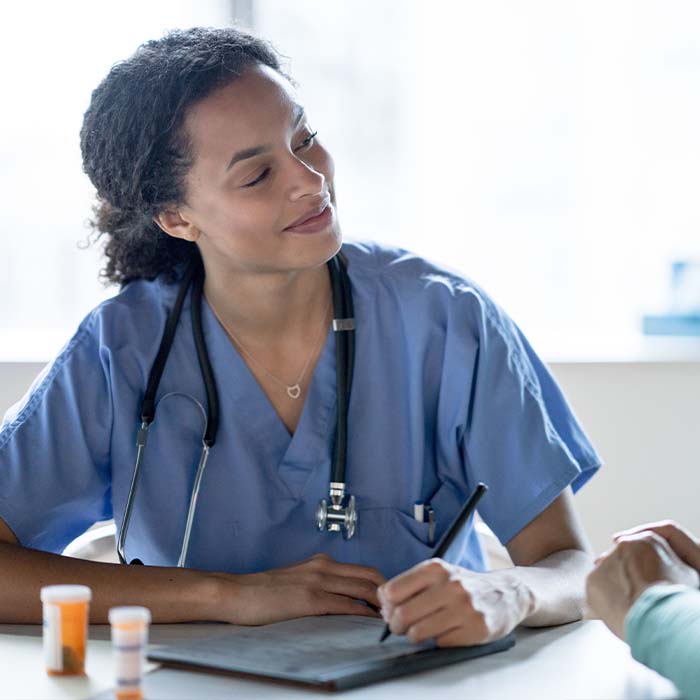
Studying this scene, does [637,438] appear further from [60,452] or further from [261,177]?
[60,452]

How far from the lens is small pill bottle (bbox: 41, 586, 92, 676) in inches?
39.6

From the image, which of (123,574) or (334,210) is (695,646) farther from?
(334,210)

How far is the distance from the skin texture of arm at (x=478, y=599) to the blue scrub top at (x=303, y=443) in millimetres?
175

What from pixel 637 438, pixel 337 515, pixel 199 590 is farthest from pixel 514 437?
pixel 637 438

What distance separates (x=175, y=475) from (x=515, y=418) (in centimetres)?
46

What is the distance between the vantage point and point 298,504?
154cm

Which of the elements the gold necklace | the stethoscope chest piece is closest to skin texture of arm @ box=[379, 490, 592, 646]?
the stethoscope chest piece

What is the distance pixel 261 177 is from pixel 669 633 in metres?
0.83

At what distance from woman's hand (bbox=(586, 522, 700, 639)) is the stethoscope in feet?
1.42

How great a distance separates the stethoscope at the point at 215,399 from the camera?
1.51 metres

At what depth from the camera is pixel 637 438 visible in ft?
8.96

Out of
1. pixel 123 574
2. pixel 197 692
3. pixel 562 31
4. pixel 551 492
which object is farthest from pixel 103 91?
pixel 562 31

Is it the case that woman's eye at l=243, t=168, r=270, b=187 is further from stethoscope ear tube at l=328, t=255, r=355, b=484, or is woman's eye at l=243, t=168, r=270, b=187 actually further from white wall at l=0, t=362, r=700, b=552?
white wall at l=0, t=362, r=700, b=552

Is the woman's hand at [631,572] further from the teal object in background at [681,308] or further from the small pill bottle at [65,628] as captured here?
the teal object in background at [681,308]
